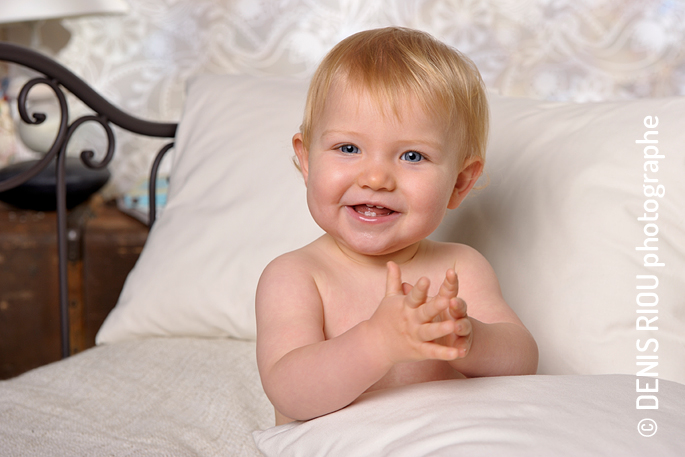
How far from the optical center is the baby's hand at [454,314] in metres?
0.47

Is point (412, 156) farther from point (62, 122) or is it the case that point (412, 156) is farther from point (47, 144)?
point (47, 144)

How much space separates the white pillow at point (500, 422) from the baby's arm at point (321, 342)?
0.09 ft

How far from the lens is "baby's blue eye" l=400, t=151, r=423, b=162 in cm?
64

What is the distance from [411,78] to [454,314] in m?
0.27

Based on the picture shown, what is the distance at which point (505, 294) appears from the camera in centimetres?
83

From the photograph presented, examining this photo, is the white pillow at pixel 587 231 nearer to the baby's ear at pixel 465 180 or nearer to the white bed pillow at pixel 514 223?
the white bed pillow at pixel 514 223

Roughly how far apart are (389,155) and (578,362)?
0.37m

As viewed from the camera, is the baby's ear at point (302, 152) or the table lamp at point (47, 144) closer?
the baby's ear at point (302, 152)

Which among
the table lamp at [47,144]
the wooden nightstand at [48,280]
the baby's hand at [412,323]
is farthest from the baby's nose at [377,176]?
the table lamp at [47,144]

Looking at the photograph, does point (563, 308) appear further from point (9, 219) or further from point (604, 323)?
point (9, 219)

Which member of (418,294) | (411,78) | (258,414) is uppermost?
(411,78)

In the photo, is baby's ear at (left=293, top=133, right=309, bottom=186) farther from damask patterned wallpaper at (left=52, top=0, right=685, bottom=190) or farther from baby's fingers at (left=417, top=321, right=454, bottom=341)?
damask patterned wallpaper at (left=52, top=0, right=685, bottom=190)

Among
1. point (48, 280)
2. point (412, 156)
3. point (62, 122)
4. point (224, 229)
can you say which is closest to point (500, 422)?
point (412, 156)

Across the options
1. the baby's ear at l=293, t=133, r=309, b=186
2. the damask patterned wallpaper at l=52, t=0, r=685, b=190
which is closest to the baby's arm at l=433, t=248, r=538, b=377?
the baby's ear at l=293, t=133, r=309, b=186
